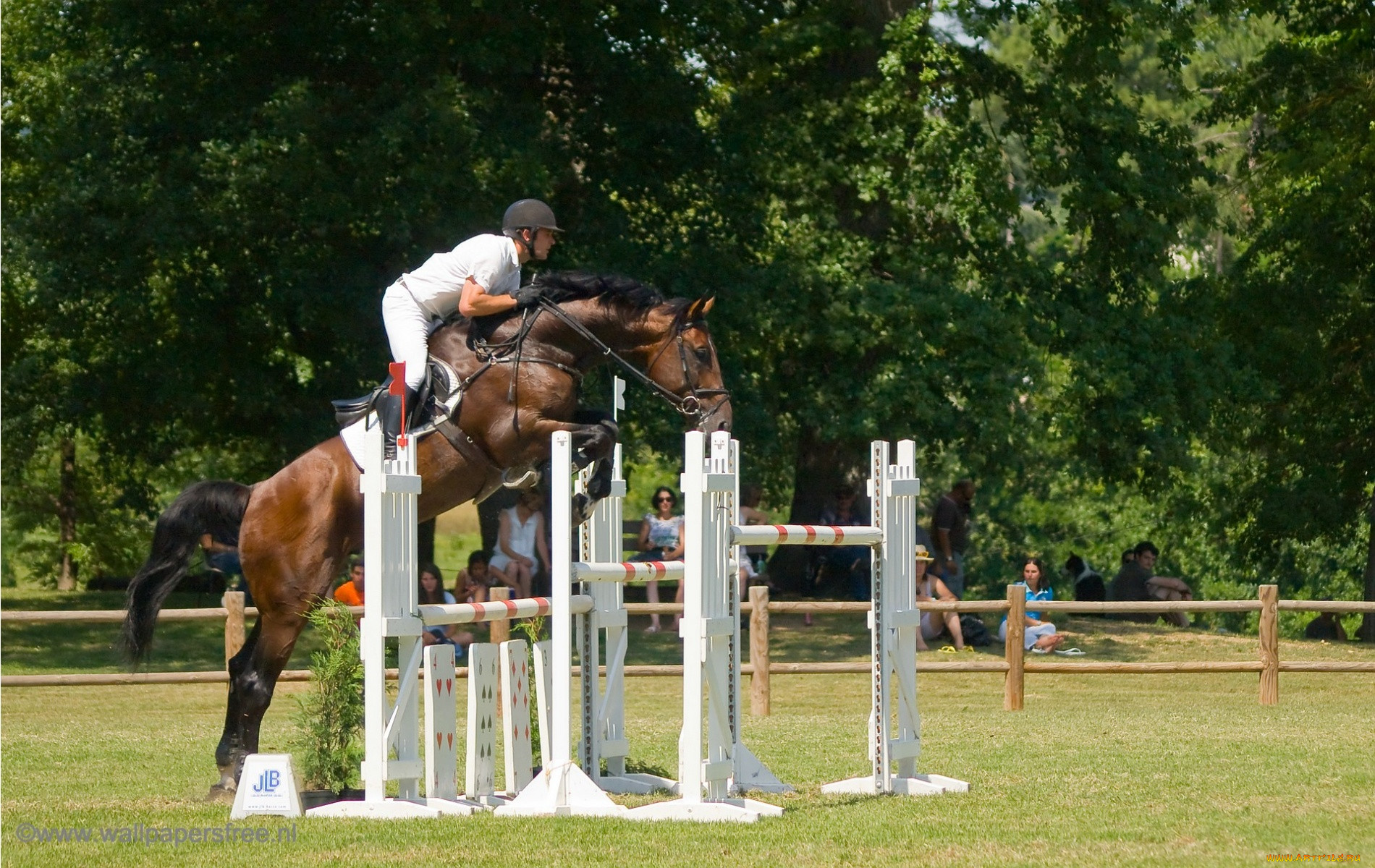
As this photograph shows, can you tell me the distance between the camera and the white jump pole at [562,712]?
6348mm

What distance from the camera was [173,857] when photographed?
5.68m

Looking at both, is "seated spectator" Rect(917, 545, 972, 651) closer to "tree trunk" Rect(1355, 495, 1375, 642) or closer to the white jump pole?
"tree trunk" Rect(1355, 495, 1375, 642)

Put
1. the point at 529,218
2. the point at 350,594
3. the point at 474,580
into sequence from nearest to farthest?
1. the point at 529,218
2. the point at 350,594
3. the point at 474,580

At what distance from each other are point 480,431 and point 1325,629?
14702 mm

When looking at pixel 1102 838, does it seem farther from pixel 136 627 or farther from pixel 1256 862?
pixel 136 627

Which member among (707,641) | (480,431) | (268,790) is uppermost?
(480,431)

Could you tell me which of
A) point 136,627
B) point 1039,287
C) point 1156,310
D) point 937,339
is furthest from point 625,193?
point 136,627

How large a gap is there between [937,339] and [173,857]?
1215 cm

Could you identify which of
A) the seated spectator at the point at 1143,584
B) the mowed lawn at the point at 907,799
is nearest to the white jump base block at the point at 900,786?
the mowed lawn at the point at 907,799

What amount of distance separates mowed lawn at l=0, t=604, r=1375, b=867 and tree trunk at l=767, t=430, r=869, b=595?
205 inches

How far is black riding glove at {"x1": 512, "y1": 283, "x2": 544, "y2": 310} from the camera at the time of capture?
7.54 meters

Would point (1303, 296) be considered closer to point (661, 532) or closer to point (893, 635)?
point (661, 532)

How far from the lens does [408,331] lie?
7.54m

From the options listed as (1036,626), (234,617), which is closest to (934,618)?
(1036,626)
